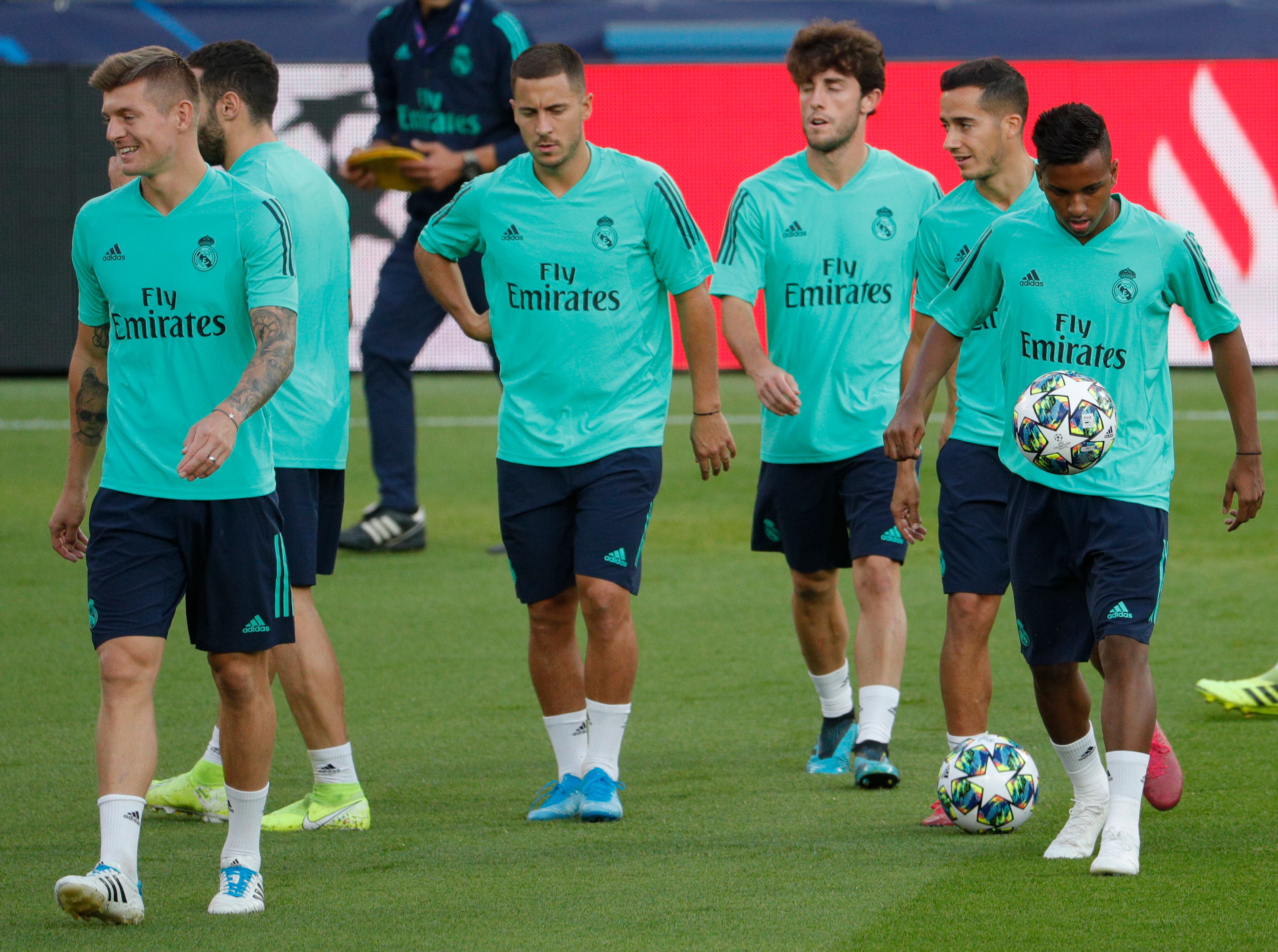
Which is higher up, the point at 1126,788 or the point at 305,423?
the point at 305,423

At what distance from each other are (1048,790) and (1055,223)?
74.4 inches

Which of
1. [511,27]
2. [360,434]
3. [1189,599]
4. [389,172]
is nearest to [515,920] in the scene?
[389,172]

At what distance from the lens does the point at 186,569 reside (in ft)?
14.9

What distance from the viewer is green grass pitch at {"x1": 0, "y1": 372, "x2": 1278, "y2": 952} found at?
14.1 feet

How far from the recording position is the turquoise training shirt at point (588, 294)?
18.7 ft

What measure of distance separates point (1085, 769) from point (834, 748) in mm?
1337

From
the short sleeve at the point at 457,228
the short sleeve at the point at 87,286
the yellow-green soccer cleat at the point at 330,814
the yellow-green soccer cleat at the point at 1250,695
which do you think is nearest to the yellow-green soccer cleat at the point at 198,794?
the yellow-green soccer cleat at the point at 330,814

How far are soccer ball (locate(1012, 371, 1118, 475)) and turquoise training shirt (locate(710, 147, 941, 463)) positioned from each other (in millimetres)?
1471

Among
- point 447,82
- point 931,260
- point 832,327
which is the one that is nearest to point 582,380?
point 832,327

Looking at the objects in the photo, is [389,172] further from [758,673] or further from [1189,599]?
[1189,599]

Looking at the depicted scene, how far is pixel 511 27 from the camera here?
9.49 meters

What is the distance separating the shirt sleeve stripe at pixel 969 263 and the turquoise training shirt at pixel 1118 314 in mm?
60

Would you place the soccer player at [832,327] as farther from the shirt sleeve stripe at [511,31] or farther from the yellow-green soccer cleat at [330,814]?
the shirt sleeve stripe at [511,31]

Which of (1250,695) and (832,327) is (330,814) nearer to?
(832,327)
